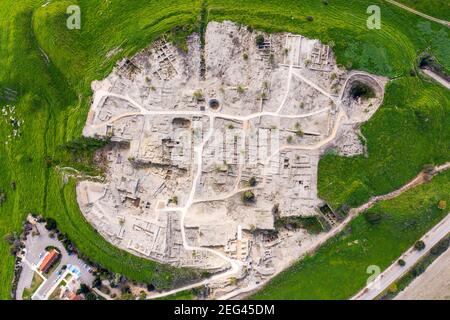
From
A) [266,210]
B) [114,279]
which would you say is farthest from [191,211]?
[114,279]

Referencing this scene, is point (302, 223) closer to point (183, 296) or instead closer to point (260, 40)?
point (183, 296)

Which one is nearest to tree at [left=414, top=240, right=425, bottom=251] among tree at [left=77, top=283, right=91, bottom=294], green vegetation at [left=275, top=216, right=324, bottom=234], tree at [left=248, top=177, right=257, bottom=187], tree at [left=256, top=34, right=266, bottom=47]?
green vegetation at [left=275, top=216, right=324, bottom=234]

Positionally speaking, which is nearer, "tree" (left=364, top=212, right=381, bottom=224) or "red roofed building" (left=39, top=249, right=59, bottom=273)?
"tree" (left=364, top=212, right=381, bottom=224)

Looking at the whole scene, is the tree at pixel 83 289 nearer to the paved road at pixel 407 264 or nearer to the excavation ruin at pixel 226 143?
the excavation ruin at pixel 226 143

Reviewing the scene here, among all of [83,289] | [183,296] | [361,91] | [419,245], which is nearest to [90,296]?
[83,289]

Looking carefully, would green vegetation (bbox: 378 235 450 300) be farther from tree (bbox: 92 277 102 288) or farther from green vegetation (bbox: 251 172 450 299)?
tree (bbox: 92 277 102 288)

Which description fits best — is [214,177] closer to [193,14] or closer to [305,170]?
[305,170]

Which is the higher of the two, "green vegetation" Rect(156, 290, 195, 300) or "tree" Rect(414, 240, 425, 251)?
"tree" Rect(414, 240, 425, 251)

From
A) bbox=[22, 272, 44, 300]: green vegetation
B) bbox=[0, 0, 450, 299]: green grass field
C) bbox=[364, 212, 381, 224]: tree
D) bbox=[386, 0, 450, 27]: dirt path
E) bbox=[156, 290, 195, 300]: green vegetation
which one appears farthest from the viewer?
bbox=[386, 0, 450, 27]: dirt path
